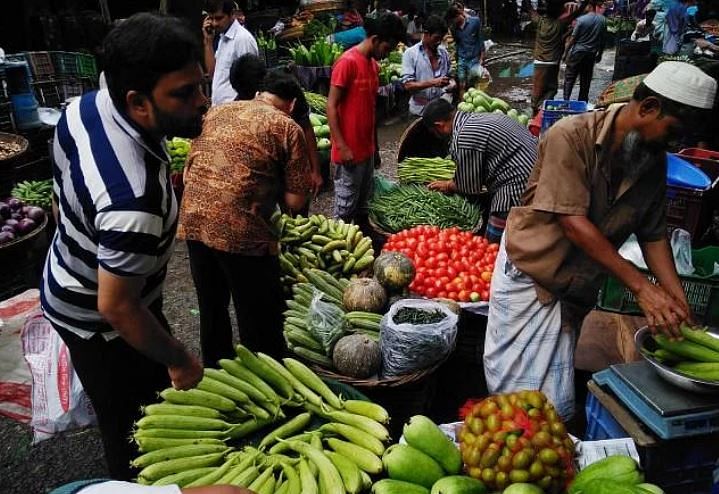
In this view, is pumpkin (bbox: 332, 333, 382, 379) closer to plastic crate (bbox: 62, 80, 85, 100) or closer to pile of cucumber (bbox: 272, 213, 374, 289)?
pile of cucumber (bbox: 272, 213, 374, 289)

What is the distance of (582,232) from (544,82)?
27.1ft

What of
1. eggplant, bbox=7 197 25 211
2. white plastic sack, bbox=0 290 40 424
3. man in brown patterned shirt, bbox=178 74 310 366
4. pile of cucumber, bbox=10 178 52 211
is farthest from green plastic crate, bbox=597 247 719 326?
pile of cucumber, bbox=10 178 52 211

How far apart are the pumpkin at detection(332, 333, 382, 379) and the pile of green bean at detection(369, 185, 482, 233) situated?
2011 millimetres

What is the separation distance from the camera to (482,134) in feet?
13.9

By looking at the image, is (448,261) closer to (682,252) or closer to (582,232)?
(682,252)

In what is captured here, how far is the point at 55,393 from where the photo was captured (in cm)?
302

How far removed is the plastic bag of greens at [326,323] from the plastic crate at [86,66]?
6.44 m

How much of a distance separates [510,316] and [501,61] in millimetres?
15037

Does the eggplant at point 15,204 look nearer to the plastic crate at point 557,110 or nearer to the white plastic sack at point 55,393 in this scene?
the white plastic sack at point 55,393

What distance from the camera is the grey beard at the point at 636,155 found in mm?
2471

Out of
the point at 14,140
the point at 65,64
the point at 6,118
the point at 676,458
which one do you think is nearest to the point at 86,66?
the point at 65,64

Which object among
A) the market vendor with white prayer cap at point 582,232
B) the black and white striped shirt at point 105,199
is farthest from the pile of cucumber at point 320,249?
the black and white striped shirt at point 105,199

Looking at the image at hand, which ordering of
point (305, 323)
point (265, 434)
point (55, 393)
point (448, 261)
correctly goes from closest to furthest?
1. point (265, 434)
2. point (55, 393)
3. point (305, 323)
4. point (448, 261)

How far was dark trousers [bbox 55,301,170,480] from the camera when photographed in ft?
7.36
